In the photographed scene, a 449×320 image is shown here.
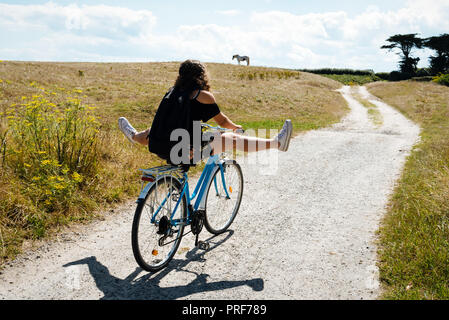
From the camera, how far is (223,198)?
16.1ft

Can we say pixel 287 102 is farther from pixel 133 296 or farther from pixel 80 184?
pixel 133 296

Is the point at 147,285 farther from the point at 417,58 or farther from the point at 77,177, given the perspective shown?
the point at 417,58

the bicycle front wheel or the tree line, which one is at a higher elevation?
the tree line

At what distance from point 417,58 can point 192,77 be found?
74.0m

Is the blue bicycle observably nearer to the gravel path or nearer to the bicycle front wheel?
the bicycle front wheel

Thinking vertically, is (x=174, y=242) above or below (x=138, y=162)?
below

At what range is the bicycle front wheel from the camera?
15.0 feet

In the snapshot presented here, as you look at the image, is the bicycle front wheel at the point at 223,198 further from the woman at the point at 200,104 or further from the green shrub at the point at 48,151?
the green shrub at the point at 48,151

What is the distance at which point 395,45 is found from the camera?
6625 centimetres

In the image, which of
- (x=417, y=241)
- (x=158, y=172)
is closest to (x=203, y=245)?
(x=158, y=172)

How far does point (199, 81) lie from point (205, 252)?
2086 millimetres

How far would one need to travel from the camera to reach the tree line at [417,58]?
5962 centimetres

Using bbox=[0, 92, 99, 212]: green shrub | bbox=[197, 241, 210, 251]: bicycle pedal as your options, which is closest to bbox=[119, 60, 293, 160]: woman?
bbox=[197, 241, 210, 251]: bicycle pedal

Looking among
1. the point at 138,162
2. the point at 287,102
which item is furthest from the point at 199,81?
the point at 287,102
